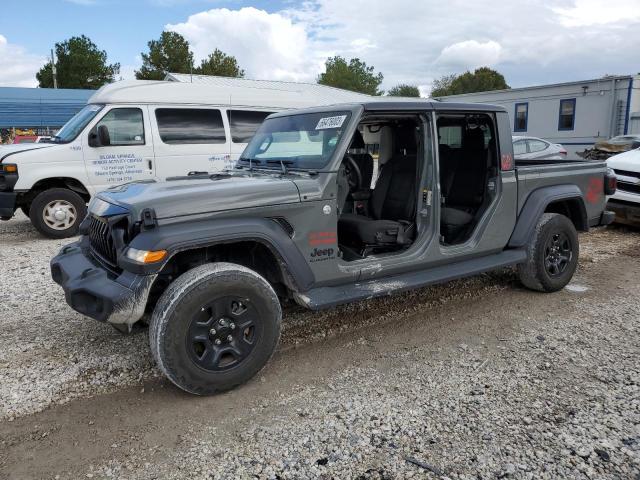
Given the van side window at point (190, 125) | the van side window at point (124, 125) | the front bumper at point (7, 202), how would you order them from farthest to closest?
the van side window at point (190, 125) → the van side window at point (124, 125) → the front bumper at point (7, 202)

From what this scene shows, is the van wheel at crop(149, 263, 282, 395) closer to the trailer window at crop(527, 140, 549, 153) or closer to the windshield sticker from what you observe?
the windshield sticker

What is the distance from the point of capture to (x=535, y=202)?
15.8 feet

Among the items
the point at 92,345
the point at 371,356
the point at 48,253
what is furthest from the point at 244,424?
the point at 48,253

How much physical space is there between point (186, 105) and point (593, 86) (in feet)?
58.9

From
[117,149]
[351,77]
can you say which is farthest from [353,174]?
[351,77]

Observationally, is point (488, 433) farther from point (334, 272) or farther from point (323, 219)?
point (323, 219)

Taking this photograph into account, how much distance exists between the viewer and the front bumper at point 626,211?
310 inches

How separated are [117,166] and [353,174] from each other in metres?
4.84

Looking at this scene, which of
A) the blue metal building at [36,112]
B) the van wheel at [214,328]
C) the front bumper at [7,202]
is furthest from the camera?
the blue metal building at [36,112]

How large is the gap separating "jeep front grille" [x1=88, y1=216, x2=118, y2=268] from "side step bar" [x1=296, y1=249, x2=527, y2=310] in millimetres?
1273

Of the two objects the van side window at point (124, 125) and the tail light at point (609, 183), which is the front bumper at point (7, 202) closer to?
the van side window at point (124, 125)

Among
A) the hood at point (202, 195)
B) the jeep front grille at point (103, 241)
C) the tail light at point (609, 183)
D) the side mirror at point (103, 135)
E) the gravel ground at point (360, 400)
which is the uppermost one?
the side mirror at point (103, 135)

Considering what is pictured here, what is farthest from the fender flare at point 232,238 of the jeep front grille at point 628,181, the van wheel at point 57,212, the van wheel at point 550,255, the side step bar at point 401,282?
the jeep front grille at point 628,181

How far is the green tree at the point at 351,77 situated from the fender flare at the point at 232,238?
184ft
